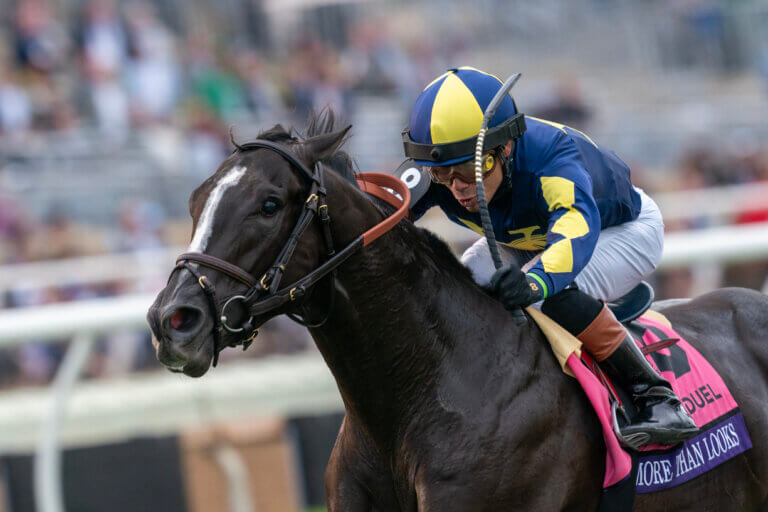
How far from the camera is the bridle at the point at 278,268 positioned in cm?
266

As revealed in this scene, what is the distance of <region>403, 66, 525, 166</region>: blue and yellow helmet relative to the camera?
120 inches

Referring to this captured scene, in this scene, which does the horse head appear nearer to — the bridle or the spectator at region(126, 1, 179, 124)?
the bridle

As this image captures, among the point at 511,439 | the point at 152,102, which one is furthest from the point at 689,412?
the point at 152,102

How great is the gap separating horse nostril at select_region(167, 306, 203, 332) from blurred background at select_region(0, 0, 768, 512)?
946 millimetres

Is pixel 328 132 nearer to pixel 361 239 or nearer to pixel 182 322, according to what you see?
pixel 361 239

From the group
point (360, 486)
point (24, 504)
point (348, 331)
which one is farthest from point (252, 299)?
point (24, 504)

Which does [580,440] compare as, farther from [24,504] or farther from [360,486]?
[24,504]

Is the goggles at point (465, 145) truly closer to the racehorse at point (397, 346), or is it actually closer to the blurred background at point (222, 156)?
the racehorse at point (397, 346)

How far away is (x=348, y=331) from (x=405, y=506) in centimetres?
51

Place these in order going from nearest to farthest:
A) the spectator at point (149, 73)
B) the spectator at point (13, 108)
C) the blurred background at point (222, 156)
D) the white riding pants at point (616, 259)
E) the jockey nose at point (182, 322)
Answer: the jockey nose at point (182, 322) → the white riding pants at point (616, 259) → the blurred background at point (222, 156) → the spectator at point (13, 108) → the spectator at point (149, 73)

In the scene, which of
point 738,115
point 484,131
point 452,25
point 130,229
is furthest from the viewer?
point 452,25

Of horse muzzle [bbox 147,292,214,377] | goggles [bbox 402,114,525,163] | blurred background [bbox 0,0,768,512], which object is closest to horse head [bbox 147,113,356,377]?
horse muzzle [bbox 147,292,214,377]

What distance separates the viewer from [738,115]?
14047mm

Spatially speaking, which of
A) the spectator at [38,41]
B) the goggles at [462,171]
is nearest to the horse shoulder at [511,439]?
the goggles at [462,171]
